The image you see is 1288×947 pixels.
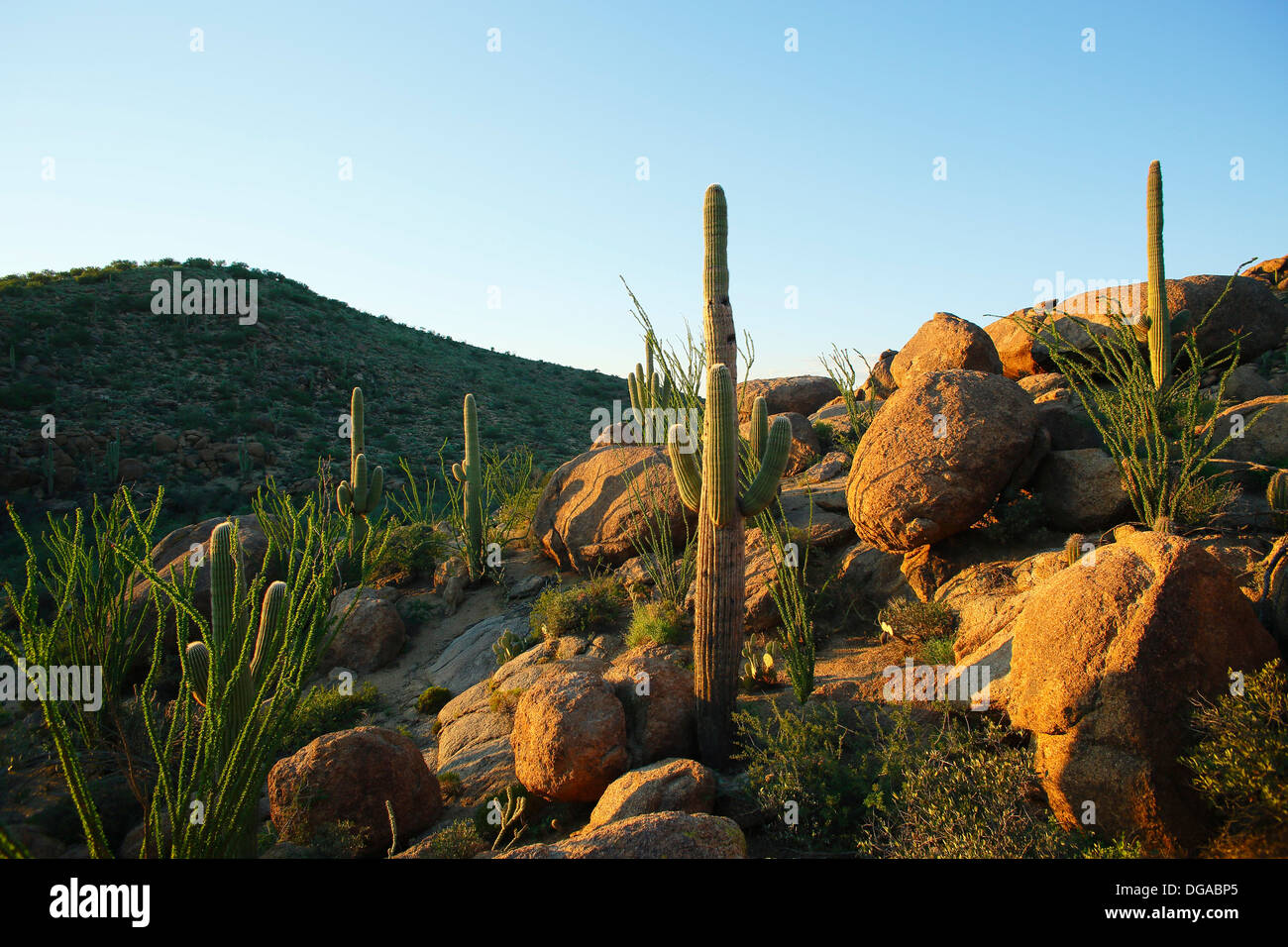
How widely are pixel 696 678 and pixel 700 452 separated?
185 centimetres

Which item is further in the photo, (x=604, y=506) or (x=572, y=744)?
(x=604, y=506)

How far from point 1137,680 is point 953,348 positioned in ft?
22.8

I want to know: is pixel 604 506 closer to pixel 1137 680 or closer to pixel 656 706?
pixel 656 706

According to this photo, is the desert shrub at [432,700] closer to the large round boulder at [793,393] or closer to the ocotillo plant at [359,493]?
the ocotillo plant at [359,493]

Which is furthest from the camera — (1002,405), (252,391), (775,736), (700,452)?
(252,391)

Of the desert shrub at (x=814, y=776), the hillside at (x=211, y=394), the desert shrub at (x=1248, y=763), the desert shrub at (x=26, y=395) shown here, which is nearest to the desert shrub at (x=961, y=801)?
the desert shrub at (x=814, y=776)

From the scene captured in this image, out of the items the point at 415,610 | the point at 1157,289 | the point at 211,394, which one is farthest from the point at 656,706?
the point at 211,394

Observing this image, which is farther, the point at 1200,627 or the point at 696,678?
the point at 696,678

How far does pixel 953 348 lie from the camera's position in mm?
10055

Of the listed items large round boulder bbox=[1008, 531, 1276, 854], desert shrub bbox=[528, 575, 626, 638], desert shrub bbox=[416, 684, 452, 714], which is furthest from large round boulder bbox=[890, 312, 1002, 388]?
desert shrub bbox=[416, 684, 452, 714]

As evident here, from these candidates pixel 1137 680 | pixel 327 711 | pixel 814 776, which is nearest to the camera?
pixel 1137 680

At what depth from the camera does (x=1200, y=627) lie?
4008 mm
